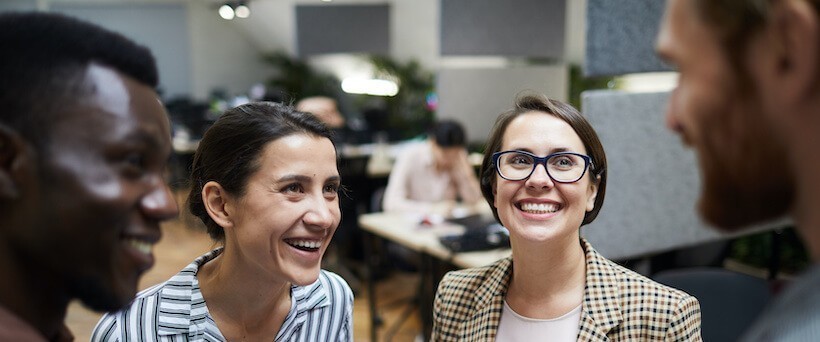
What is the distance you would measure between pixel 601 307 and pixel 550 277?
11cm

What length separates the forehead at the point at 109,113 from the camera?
57 cm

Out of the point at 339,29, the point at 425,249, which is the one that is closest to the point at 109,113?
the point at 425,249

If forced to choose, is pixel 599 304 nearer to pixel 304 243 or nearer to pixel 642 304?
pixel 642 304

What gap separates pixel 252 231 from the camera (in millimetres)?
1202

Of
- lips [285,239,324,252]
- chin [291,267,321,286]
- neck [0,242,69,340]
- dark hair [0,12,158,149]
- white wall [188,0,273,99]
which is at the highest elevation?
dark hair [0,12,158,149]

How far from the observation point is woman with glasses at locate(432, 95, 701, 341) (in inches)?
51.2

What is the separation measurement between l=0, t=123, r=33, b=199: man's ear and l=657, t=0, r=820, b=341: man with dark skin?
20.2 inches

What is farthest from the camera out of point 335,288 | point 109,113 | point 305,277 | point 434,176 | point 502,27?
point 502,27

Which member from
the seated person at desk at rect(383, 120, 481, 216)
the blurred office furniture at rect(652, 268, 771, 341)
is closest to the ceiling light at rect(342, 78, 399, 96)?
the seated person at desk at rect(383, 120, 481, 216)

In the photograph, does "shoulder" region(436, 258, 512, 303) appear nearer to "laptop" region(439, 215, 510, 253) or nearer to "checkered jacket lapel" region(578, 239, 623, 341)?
"checkered jacket lapel" region(578, 239, 623, 341)

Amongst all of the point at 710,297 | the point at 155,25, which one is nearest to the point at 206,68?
the point at 155,25

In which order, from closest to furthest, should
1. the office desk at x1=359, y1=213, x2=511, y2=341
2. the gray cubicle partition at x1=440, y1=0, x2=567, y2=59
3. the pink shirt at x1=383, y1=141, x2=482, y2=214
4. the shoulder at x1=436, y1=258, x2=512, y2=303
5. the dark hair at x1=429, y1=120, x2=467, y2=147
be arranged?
the shoulder at x1=436, y1=258, x2=512, y2=303 < the office desk at x1=359, y1=213, x2=511, y2=341 < the dark hair at x1=429, y1=120, x2=467, y2=147 < the pink shirt at x1=383, y1=141, x2=482, y2=214 < the gray cubicle partition at x1=440, y1=0, x2=567, y2=59

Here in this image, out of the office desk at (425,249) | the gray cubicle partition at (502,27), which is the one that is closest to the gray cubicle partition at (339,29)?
the gray cubicle partition at (502,27)

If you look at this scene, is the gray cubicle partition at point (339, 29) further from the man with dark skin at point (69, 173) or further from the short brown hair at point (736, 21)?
the short brown hair at point (736, 21)
